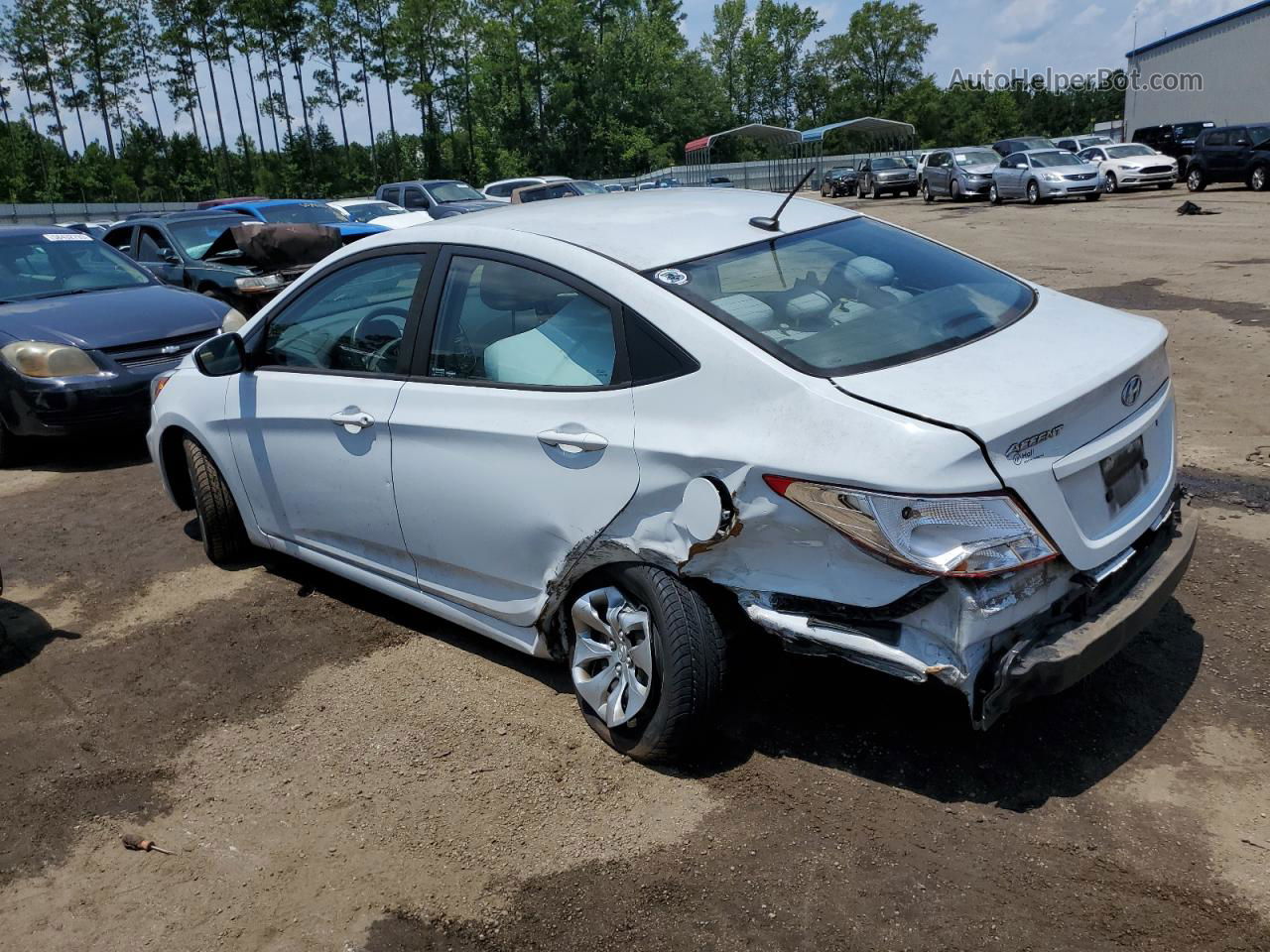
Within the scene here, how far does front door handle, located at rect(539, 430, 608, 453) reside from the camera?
10.9 ft

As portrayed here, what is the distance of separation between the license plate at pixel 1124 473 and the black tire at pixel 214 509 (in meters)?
3.82

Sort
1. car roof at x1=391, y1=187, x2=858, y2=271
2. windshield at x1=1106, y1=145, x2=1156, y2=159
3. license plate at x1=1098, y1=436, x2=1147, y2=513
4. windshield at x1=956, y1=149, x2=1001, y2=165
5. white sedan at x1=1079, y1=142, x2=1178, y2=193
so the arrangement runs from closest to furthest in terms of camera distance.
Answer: license plate at x1=1098, y1=436, x2=1147, y2=513
car roof at x1=391, y1=187, x2=858, y2=271
white sedan at x1=1079, y1=142, x2=1178, y2=193
windshield at x1=1106, y1=145, x2=1156, y2=159
windshield at x1=956, y1=149, x2=1001, y2=165

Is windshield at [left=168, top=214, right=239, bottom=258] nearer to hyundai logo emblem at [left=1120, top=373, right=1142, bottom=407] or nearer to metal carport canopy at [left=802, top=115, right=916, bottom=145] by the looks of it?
hyundai logo emblem at [left=1120, top=373, right=1142, bottom=407]

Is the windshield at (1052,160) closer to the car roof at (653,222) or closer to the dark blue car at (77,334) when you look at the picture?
the dark blue car at (77,334)

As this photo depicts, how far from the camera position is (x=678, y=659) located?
10.3 ft

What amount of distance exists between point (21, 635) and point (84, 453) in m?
3.63

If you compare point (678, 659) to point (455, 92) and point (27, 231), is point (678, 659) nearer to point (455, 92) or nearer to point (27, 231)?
point (27, 231)

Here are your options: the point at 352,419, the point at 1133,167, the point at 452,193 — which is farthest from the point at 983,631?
the point at 1133,167

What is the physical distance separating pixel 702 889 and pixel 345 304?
274cm

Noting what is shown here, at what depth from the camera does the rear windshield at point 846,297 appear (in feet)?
10.5

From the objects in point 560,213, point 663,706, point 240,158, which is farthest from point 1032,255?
point 240,158

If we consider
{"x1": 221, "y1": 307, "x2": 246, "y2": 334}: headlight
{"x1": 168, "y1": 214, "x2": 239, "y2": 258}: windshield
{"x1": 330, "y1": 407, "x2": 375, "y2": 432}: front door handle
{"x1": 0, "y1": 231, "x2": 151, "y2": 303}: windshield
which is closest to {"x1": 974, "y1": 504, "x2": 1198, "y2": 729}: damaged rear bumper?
{"x1": 330, "y1": 407, "x2": 375, "y2": 432}: front door handle

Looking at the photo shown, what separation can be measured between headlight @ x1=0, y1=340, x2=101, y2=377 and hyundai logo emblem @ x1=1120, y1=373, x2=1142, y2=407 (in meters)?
6.59

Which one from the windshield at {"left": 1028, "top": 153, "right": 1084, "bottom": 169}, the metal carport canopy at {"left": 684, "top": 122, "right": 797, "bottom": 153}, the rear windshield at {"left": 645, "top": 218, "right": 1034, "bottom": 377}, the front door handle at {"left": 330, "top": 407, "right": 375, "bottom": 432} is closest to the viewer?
the rear windshield at {"left": 645, "top": 218, "right": 1034, "bottom": 377}
